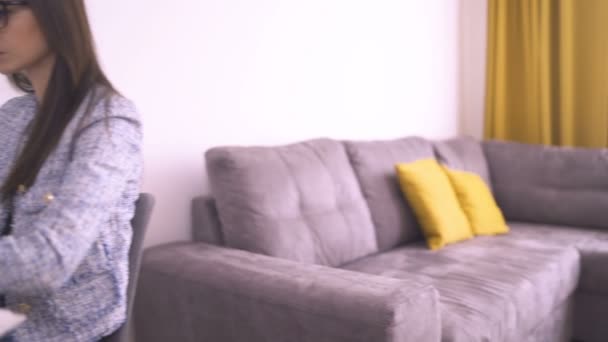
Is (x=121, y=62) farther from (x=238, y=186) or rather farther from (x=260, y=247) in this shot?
(x=260, y=247)

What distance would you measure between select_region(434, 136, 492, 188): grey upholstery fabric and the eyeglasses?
2374 mm

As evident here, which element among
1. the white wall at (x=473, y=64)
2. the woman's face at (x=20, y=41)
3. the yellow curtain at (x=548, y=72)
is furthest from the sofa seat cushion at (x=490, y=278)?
the white wall at (x=473, y=64)

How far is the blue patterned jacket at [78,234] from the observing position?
2.63ft

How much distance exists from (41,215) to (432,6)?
3174mm

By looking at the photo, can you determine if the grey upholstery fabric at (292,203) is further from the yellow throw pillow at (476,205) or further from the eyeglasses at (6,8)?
the eyeglasses at (6,8)

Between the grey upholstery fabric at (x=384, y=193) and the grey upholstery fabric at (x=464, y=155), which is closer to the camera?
the grey upholstery fabric at (x=384, y=193)

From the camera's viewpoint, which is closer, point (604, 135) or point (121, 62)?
point (121, 62)

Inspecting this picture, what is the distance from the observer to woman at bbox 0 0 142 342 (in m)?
0.81

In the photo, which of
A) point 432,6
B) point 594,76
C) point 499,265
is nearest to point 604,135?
point 594,76

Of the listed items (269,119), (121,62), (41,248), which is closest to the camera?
(41,248)

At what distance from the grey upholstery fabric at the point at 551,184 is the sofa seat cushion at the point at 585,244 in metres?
0.10

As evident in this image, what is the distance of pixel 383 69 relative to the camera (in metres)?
3.12

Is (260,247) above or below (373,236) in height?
above

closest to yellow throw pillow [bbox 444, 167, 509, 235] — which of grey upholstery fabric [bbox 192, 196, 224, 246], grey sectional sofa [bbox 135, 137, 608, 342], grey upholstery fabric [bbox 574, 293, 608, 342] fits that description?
grey sectional sofa [bbox 135, 137, 608, 342]
